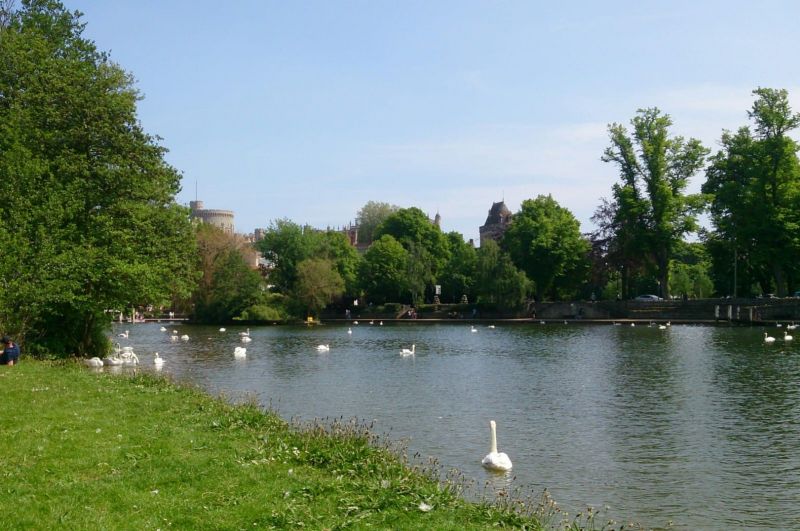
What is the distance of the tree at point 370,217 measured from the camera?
A: 483 feet

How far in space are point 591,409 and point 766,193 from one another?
167 ft

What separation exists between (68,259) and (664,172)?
5929 centimetres

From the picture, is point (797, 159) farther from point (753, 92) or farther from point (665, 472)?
point (665, 472)

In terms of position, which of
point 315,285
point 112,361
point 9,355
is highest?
point 315,285

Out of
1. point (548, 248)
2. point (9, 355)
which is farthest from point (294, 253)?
point (9, 355)

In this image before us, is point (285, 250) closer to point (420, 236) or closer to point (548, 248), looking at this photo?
point (420, 236)

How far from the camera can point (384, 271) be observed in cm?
9438

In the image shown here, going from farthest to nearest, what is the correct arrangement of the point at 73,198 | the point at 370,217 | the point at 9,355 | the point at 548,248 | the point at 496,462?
the point at 370,217
the point at 548,248
the point at 73,198
the point at 9,355
the point at 496,462

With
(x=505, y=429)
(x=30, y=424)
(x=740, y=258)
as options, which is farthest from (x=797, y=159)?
(x=30, y=424)

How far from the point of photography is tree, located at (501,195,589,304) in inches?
3287

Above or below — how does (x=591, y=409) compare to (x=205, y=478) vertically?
below

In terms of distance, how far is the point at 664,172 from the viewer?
71188 millimetres

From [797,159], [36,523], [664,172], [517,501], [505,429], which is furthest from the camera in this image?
[664,172]

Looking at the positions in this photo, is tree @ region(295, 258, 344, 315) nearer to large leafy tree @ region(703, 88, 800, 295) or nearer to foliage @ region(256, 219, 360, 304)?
foliage @ region(256, 219, 360, 304)
